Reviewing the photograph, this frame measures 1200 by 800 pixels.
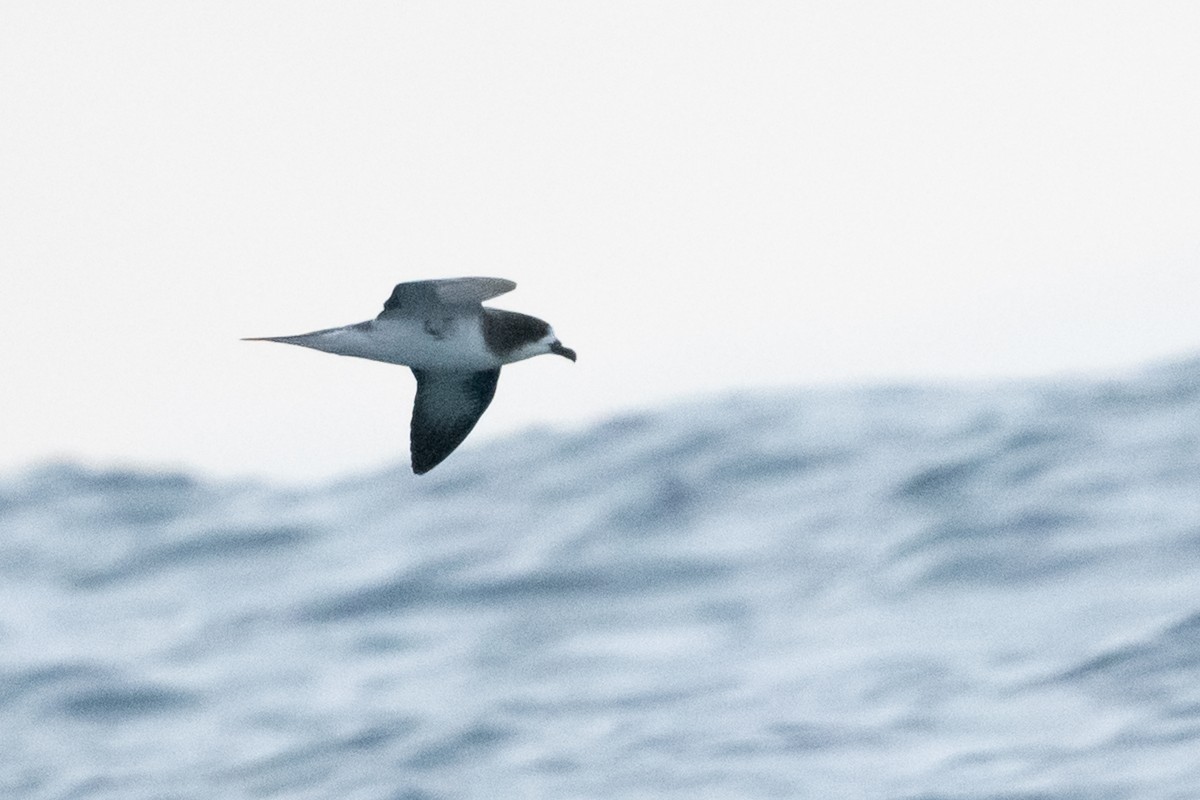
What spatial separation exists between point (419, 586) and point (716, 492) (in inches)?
154

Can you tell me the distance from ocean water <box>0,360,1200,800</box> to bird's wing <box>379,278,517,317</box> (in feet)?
25.5

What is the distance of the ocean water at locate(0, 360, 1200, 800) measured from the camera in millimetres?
15711

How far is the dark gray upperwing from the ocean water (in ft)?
22.2

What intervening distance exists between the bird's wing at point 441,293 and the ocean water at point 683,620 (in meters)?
7.79

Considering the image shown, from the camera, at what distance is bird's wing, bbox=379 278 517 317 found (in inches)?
266

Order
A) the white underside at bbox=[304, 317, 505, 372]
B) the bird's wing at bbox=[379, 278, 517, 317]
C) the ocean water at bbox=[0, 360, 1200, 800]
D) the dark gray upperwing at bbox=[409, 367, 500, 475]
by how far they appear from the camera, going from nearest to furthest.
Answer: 1. the bird's wing at bbox=[379, 278, 517, 317]
2. the white underside at bbox=[304, 317, 505, 372]
3. the dark gray upperwing at bbox=[409, 367, 500, 475]
4. the ocean water at bbox=[0, 360, 1200, 800]

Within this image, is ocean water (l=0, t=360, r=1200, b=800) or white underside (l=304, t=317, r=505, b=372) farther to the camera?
ocean water (l=0, t=360, r=1200, b=800)

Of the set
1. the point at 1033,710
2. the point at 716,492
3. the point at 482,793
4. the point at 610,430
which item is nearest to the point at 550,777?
the point at 482,793

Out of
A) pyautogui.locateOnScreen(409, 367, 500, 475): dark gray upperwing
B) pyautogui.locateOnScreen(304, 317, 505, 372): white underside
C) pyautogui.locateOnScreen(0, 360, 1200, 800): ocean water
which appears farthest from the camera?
pyautogui.locateOnScreen(0, 360, 1200, 800): ocean water

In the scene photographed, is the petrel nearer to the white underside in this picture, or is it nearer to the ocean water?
the white underside

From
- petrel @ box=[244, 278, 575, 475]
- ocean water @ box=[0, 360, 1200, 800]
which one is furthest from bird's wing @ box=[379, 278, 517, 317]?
ocean water @ box=[0, 360, 1200, 800]

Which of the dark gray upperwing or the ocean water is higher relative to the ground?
the ocean water

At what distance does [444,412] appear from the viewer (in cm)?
816

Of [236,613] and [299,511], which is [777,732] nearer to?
[236,613]
